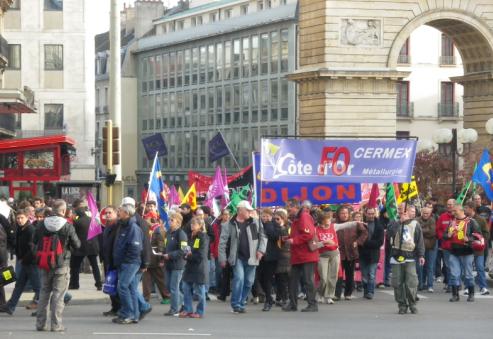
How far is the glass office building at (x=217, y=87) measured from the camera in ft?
280

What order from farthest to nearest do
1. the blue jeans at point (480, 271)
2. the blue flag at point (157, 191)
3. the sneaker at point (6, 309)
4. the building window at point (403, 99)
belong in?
the building window at point (403, 99) → the blue jeans at point (480, 271) → the blue flag at point (157, 191) → the sneaker at point (6, 309)

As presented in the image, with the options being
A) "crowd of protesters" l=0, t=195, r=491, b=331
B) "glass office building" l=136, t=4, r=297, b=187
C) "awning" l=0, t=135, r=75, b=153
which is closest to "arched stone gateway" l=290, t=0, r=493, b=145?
"awning" l=0, t=135, r=75, b=153

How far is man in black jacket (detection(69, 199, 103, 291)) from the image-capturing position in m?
27.4

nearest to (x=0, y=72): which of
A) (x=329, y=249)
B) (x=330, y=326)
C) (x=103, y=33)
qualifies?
(x=329, y=249)

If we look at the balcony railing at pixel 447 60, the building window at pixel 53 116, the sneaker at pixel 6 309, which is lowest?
the sneaker at pixel 6 309

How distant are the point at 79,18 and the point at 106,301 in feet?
142

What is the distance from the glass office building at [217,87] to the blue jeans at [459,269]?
56.3 m

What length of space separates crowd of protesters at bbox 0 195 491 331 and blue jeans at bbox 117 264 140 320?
2 cm

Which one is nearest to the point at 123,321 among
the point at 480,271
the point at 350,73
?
the point at 480,271

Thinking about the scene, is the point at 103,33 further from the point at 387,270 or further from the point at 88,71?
the point at 387,270

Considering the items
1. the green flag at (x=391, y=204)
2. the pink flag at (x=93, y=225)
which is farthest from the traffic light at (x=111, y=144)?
the green flag at (x=391, y=204)

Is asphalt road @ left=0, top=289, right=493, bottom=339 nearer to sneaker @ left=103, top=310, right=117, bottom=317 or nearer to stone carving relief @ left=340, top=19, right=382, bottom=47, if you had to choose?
sneaker @ left=103, top=310, right=117, bottom=317

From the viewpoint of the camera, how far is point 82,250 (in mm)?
27453

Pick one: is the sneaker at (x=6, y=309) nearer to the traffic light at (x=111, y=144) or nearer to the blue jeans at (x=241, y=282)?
the blue jeans at (x=241, y=282)
